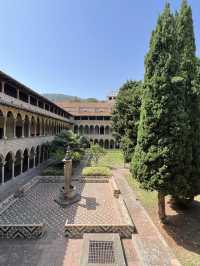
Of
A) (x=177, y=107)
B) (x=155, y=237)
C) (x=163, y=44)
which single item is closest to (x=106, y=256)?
(x=155, y=237)

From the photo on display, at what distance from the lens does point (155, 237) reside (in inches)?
379

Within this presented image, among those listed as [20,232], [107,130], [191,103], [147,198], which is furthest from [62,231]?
[107,130]

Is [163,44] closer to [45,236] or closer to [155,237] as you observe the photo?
[155,237]

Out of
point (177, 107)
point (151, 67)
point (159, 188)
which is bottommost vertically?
point (159, 188)

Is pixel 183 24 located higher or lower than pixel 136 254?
higher

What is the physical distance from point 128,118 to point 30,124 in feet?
34.6

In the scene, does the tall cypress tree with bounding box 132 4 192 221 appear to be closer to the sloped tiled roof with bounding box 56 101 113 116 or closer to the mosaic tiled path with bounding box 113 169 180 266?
the mosaic tiled path with bounding box 113 169 180 266

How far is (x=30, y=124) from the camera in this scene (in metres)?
22.5

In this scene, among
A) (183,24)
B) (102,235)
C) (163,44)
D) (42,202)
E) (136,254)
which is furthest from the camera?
(42,202)

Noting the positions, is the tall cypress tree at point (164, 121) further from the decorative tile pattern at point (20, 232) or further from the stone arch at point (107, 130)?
the stone arch at point (107, 130)

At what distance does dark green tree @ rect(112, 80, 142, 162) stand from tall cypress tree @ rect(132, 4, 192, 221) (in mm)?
7871

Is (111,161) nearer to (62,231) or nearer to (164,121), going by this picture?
(62,231)

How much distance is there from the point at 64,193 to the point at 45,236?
5035 mm

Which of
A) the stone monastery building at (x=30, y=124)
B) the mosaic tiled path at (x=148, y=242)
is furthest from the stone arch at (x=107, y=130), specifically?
the mosaic tiled path at (x=148, y=242)
